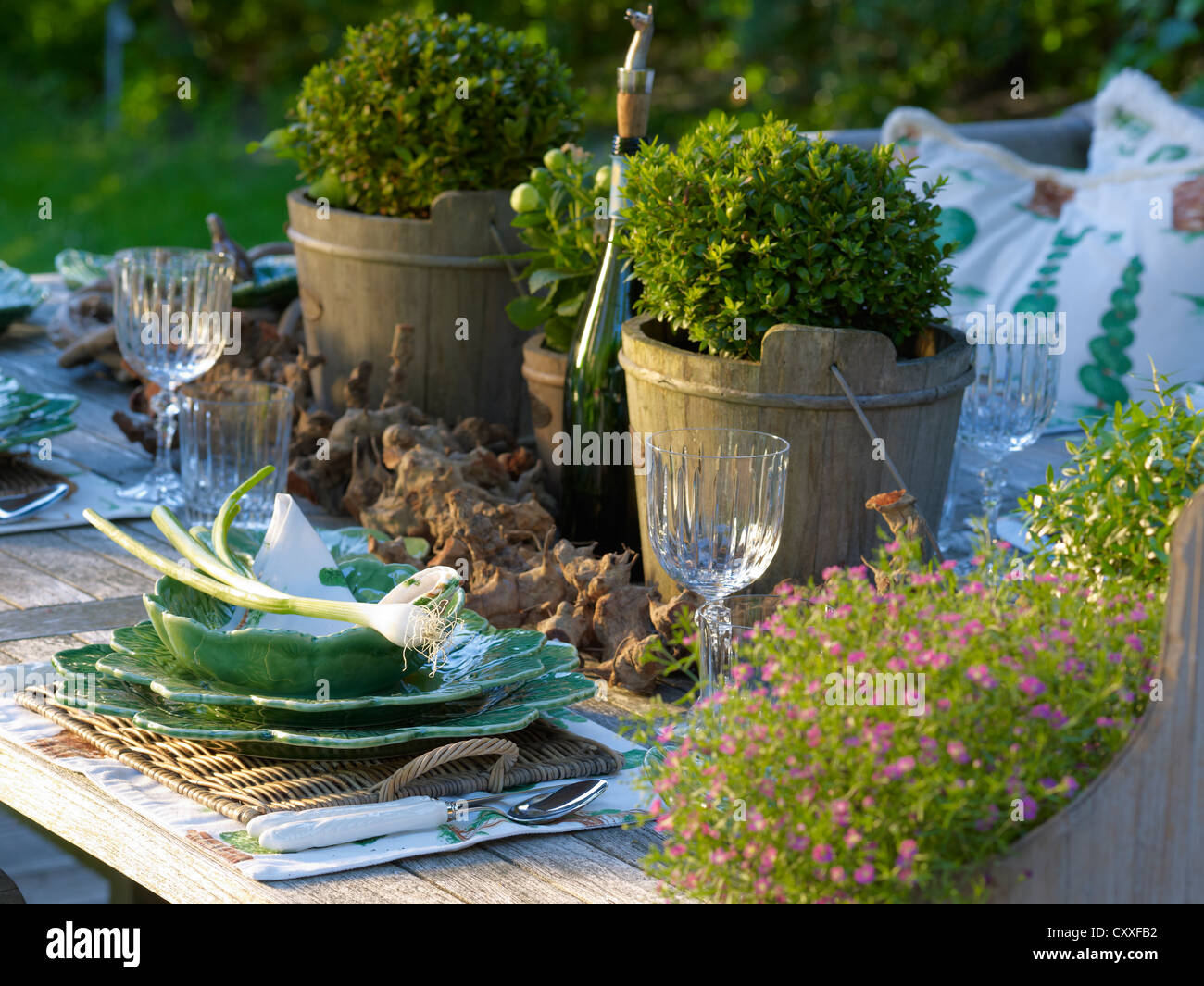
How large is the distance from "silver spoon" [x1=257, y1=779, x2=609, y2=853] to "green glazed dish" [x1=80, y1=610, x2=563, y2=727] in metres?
0.09

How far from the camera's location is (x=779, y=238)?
1588 mm

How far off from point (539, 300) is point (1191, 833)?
145 centimetres

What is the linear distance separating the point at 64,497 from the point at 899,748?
1.55 meters

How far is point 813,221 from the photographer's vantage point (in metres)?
1.59

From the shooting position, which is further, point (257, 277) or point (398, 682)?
point (257, 277)

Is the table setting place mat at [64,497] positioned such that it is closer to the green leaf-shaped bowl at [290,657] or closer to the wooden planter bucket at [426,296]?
the wooden planter bucket at [426,296]

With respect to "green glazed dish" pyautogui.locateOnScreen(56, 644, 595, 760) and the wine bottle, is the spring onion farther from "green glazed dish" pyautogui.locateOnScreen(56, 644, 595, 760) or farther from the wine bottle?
the wine bottle

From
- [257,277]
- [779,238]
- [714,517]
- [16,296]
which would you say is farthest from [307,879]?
[16,296]

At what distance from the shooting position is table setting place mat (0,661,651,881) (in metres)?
1.15

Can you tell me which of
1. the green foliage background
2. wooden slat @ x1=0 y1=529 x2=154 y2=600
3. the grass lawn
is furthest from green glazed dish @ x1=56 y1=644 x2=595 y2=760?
the grass lawn

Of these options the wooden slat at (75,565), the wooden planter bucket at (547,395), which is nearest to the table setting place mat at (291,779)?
the wooden slat at (75,565)

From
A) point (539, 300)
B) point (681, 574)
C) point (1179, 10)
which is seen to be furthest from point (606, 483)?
point (1179, 10)

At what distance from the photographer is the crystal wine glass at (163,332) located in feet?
6.93

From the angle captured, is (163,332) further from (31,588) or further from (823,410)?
(823,410)
